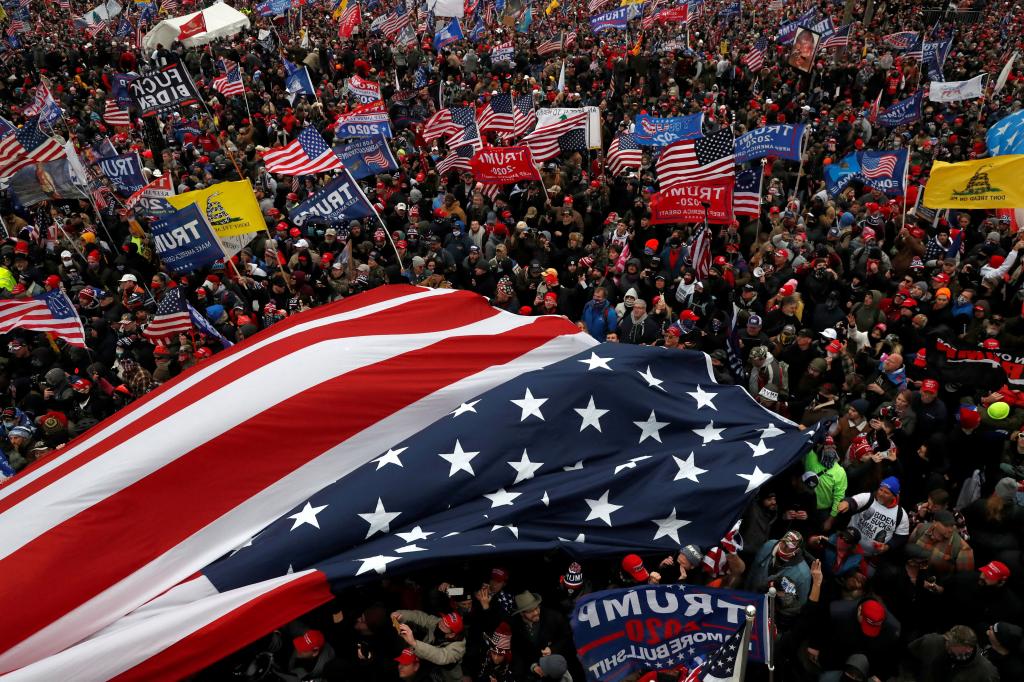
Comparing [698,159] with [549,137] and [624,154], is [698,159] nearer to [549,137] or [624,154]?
[624,154]

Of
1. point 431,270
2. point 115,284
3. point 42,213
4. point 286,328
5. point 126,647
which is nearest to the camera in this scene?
point 126,647

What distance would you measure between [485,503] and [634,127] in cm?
1091

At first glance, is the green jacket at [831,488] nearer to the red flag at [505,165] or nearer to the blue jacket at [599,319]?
the blue jacket at [599,319]

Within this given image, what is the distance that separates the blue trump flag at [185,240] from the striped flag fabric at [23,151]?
11.8 feet

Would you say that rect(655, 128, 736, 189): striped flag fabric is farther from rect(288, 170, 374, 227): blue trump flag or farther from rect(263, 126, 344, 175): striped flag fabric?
rect(263, 126, 344, 175): striped flag fabric

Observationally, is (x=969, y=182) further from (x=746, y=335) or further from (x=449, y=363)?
(x=449, y=363)

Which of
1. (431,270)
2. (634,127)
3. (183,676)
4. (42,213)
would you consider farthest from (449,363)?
(42,213)

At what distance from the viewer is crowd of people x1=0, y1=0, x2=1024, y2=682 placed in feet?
17.9

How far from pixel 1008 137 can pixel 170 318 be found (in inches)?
536

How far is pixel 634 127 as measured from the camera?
47.4 ft

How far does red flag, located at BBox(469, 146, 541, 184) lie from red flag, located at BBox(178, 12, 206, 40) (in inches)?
617

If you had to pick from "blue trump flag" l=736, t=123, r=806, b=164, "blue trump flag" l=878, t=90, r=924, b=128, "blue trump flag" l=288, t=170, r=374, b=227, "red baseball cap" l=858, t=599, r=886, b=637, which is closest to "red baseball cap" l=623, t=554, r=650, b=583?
"red baseball cap" l=858, t=599, r=886, b=637

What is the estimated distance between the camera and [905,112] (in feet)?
51.9

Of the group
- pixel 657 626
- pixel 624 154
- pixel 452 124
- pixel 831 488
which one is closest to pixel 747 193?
pixel 624 154
